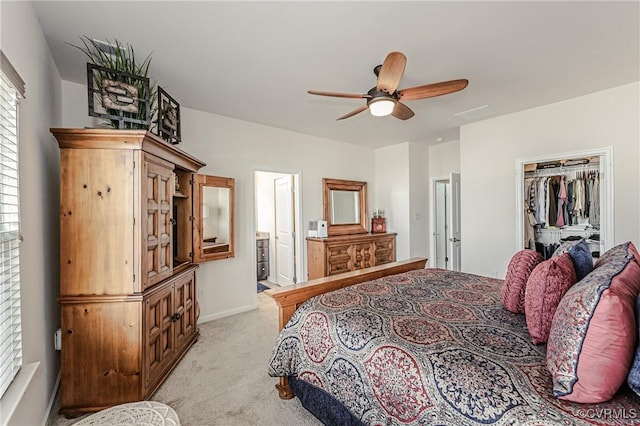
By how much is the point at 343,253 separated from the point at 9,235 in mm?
3814

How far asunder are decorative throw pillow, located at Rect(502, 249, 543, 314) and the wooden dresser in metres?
2.83

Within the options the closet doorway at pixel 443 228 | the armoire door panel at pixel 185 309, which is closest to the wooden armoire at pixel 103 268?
the armoire door panel at pixel 185 309

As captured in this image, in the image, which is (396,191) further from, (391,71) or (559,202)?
(391,71)

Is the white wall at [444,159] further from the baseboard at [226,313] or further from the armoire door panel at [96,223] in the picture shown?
the armoire door panel at [96,223]

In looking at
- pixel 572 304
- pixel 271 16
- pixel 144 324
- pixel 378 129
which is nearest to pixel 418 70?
pixel 271 16

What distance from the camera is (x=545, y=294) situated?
139cm

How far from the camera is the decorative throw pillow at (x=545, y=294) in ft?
4.44

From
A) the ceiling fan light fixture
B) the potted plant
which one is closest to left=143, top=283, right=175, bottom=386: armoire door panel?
the potted plant

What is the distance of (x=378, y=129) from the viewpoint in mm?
4492

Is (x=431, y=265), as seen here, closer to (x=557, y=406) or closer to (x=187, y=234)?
(x=187, y=234)

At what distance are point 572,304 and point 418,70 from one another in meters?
2.25

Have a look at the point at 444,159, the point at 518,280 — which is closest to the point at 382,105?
the point at 518,280

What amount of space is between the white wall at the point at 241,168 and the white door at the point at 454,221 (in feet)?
7.74

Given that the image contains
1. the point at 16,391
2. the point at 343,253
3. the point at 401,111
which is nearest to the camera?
the point at 16,391
